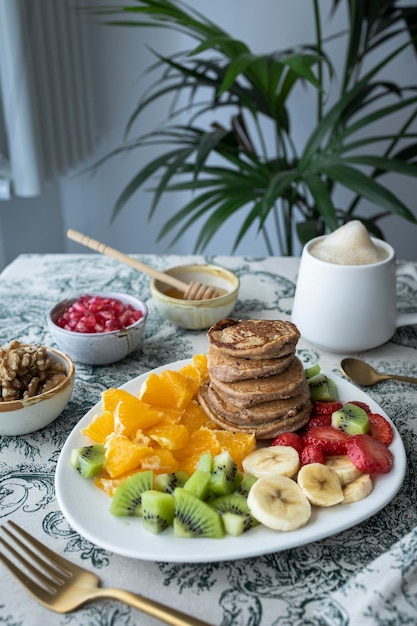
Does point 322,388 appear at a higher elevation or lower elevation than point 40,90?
lower

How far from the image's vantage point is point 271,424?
1.11 metres

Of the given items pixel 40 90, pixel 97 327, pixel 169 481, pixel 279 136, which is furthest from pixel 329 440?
pixel 40 90

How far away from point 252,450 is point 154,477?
0.56 ft

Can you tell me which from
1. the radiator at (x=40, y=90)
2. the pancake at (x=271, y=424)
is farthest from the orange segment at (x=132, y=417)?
the radiator at (x=40, y=90)

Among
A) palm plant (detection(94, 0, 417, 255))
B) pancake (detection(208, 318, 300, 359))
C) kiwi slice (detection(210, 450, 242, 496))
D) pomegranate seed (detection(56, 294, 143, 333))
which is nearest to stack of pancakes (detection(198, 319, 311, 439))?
pancake (detection(208, 318, 300, 359))

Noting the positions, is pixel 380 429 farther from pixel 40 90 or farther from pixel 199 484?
pixel 40 90

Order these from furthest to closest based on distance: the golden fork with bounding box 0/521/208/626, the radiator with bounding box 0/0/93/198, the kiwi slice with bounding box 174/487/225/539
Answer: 1. the radiator with bounding box 0/0/93/198
2. the kiwi slice with bounding box 174/487/225/539
3. the golden fork with bounding box 0/521/208/626

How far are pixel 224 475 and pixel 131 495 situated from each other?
136mm

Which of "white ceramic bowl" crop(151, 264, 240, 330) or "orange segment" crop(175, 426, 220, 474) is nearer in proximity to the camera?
"orange segment" crop(175, 426, 220, 474)

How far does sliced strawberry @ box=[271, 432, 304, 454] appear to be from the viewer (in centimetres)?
107

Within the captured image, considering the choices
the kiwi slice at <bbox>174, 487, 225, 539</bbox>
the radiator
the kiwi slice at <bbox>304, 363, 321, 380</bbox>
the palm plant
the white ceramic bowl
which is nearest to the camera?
the kiwi slice at <bbox>174, 487, 225, 539</bbox>

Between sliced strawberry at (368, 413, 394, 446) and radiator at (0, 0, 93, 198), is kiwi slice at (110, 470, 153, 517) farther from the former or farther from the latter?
radiator at (0, 0, 93, 198)

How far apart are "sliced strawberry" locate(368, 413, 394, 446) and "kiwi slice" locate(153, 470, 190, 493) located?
32cm

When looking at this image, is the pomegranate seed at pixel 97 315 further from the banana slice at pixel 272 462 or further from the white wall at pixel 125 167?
the white wall at pixel 125 167
